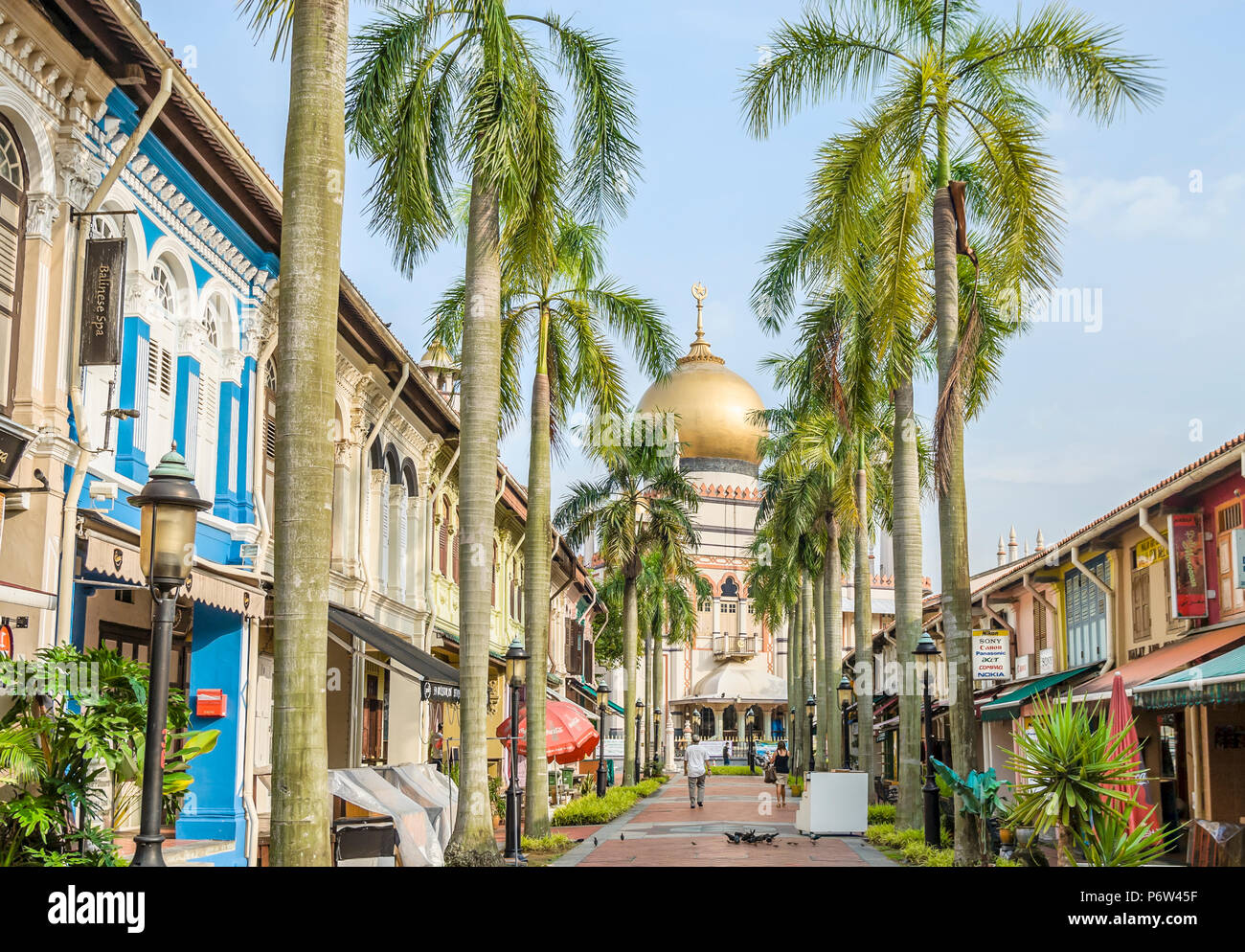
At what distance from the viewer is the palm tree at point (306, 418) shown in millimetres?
8914

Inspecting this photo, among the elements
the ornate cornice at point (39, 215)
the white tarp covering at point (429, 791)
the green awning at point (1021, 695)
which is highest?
the ornate cornice at point (39, 215)

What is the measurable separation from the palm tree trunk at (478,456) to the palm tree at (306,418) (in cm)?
623

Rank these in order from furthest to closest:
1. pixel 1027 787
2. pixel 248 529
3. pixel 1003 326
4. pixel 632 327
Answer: pixel 632 327, pixel 1003 326, pixel 248 529, pixel 1027 787

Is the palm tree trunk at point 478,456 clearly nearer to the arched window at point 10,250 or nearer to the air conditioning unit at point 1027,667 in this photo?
the arched window at point 10,250

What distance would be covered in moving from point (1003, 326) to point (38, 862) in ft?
52.6

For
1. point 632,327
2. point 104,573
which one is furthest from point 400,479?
point 104,573

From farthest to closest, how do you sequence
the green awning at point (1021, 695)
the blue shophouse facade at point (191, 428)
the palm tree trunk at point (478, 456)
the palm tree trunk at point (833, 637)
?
1. the palm tree trunk at point (833, 637)
2. the green awning at point (1021, 695)
3. the palm tree trunk at point (478, 456)
4. the blue shophouse facade at point (191, 428)

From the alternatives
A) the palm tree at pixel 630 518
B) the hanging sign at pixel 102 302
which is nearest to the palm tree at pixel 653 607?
the palm tree at pixel 630 518

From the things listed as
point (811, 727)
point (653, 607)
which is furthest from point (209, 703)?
point (653, 607)

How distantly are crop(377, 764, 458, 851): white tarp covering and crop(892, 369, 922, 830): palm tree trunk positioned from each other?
7.20 metres

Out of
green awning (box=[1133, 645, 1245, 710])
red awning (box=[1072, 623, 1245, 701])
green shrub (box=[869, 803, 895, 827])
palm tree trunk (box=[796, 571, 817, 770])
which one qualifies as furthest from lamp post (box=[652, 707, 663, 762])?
green awning (box=[1133, 645, 1245, 710])

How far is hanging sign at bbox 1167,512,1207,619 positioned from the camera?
20.4 metres
